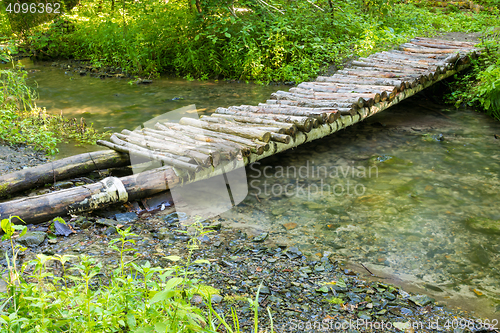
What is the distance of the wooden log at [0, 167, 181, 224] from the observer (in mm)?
3568

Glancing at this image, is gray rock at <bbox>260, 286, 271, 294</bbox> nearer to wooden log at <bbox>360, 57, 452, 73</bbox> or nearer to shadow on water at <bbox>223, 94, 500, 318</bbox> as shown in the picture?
shadow on water at <bbox>223, 94, 500, 318</bbox>

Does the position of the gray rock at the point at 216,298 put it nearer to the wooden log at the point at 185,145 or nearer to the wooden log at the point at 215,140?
the wooden log at the point at 185,145

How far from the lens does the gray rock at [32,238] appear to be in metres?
3.36

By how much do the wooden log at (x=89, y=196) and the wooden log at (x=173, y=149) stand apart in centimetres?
26

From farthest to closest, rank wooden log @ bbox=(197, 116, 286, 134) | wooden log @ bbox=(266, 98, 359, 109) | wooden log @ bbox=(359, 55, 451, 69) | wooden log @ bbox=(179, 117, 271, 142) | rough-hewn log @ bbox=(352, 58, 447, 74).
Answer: wooden log @ bbox=(359, 55, 451, 69), rough-hewn log @ bbox=(352, 58, 447, 74), wooden log @ bbox=(266, 98, 359, 109), wooden log @ bbox=(197, 116, 286, 134), wooden log @ bbox=(179, 117, 271, 142)

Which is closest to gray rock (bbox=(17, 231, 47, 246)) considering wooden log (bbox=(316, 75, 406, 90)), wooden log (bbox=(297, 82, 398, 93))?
wooden log (bbox=(297, 82, 398, 93))

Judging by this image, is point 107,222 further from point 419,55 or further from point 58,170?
point 419,55

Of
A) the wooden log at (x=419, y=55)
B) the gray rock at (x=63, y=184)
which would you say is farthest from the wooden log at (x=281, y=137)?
the wooden log at (x=419, y=55)

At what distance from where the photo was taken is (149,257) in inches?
129

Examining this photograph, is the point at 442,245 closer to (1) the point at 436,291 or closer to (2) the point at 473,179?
(1) the point at 436,291

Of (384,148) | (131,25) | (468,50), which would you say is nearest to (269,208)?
(384,148)

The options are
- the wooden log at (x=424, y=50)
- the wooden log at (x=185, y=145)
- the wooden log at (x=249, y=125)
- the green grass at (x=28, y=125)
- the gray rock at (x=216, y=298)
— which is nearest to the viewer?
the gray rock at (x=216, y=298)

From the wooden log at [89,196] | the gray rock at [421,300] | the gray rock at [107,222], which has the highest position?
the wooden log at [89,196]

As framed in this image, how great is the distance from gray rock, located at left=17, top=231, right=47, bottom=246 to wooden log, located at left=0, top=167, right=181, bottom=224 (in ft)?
0.56
